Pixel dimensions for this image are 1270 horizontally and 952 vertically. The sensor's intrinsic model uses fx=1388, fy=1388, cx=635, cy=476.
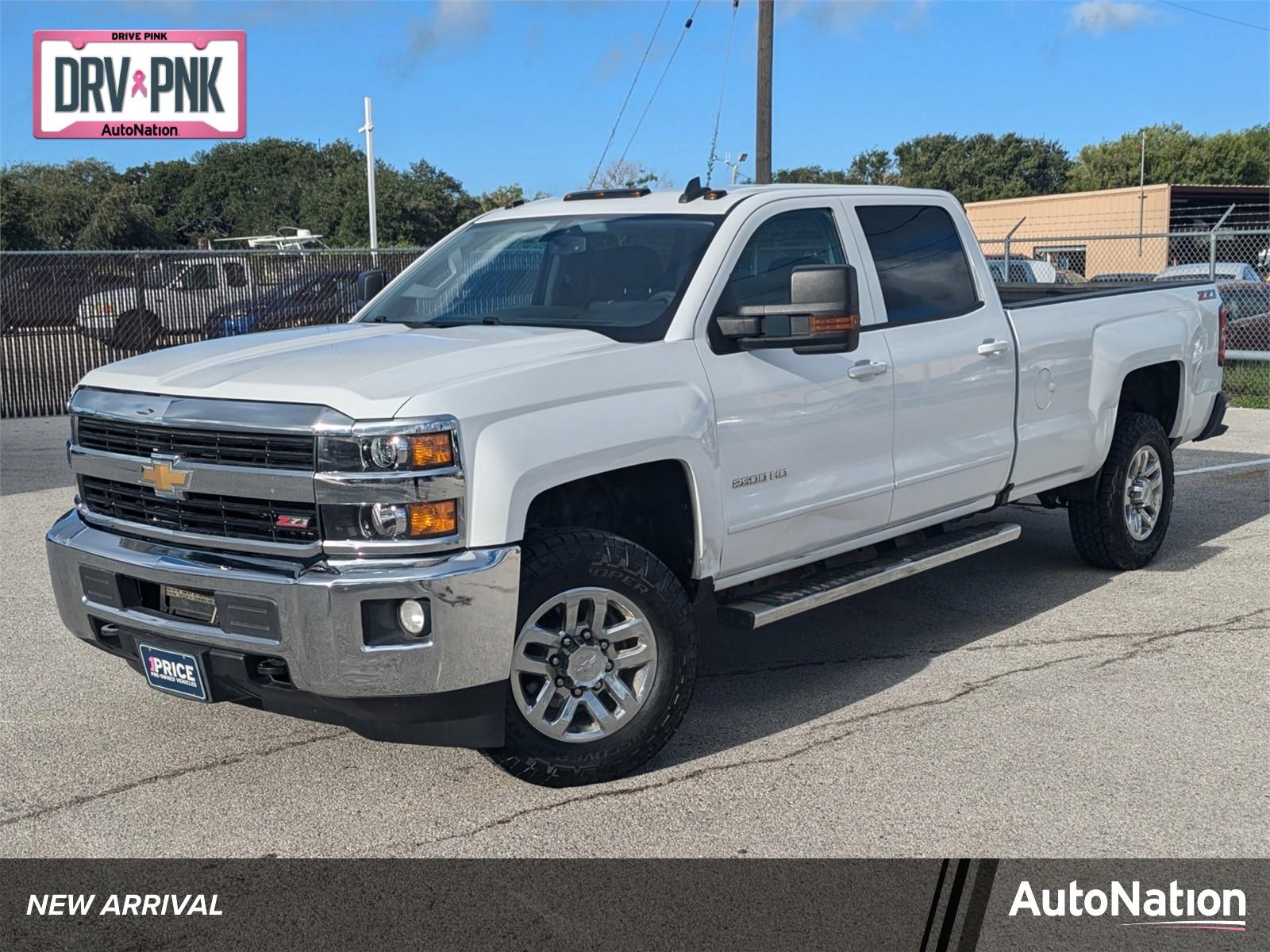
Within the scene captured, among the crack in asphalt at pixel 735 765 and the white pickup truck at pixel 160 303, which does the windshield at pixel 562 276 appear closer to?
the crack in asphalt at pixel 735 765

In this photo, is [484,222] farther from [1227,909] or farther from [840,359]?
[1227,909]

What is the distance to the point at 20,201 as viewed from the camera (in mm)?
57688

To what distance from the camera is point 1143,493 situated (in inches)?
303

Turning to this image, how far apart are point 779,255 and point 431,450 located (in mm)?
2044

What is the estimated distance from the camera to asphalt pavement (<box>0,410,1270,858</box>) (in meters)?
4.29

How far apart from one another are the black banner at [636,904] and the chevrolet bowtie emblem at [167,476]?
1.17 m

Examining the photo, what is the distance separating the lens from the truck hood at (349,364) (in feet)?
14.2

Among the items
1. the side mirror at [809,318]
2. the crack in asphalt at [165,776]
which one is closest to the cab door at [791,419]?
the side mirror at [809,318]

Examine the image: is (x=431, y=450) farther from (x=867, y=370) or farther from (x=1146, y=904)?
(x=1146, y=904)

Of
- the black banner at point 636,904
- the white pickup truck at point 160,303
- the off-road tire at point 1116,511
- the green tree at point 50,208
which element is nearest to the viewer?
the black banner at point 636,904

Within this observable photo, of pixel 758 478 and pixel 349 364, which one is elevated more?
pixel 349 364

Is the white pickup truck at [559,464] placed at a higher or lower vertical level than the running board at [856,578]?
higher

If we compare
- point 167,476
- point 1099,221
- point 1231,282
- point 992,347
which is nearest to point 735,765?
point 167,476

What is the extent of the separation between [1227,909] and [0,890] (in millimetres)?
3454
